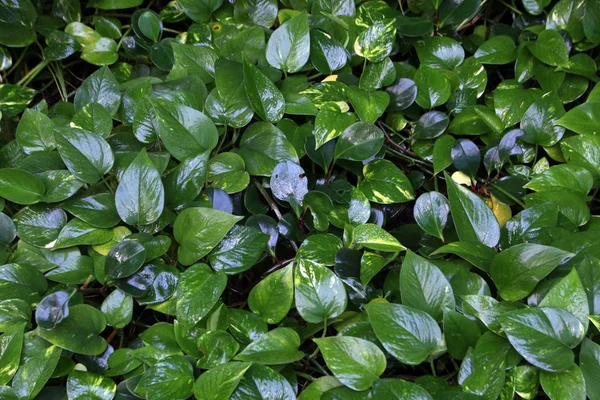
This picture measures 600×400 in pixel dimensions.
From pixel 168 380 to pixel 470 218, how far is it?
53 centimetres

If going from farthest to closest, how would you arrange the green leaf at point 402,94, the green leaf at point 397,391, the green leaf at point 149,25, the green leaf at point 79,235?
the green leaf at point 149,25, the green leaf at point 402,94, the green leaf at point 79,235, the green leaf at point 397,391

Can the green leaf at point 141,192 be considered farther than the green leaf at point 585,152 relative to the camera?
No

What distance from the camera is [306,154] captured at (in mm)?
1083

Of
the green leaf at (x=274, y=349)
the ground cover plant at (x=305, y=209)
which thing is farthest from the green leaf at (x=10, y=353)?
the green leaf at (x=274, y=349)

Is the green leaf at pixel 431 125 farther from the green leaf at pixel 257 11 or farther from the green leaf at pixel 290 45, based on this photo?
the green leaf at pixel 257 11

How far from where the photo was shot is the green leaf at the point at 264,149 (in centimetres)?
102

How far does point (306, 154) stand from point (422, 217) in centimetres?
26

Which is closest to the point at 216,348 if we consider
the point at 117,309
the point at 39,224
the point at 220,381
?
the point at 220,381

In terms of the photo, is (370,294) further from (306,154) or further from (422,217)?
(306,154)

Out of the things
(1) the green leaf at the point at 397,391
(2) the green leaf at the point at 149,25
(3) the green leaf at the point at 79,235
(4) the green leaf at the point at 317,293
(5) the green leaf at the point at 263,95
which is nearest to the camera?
(1) the green leaf at the point at 397,391

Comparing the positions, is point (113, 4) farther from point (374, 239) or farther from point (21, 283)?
point (374, 239)

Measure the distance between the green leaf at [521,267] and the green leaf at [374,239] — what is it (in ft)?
0.50

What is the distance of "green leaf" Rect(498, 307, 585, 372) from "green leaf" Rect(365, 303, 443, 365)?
10 centimetres

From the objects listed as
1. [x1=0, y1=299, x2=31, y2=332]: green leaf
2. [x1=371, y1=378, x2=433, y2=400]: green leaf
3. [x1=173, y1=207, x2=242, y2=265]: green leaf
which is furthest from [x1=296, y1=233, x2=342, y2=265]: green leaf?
[x1=0, y1=299, x2=31, y2=332]: green leaf
